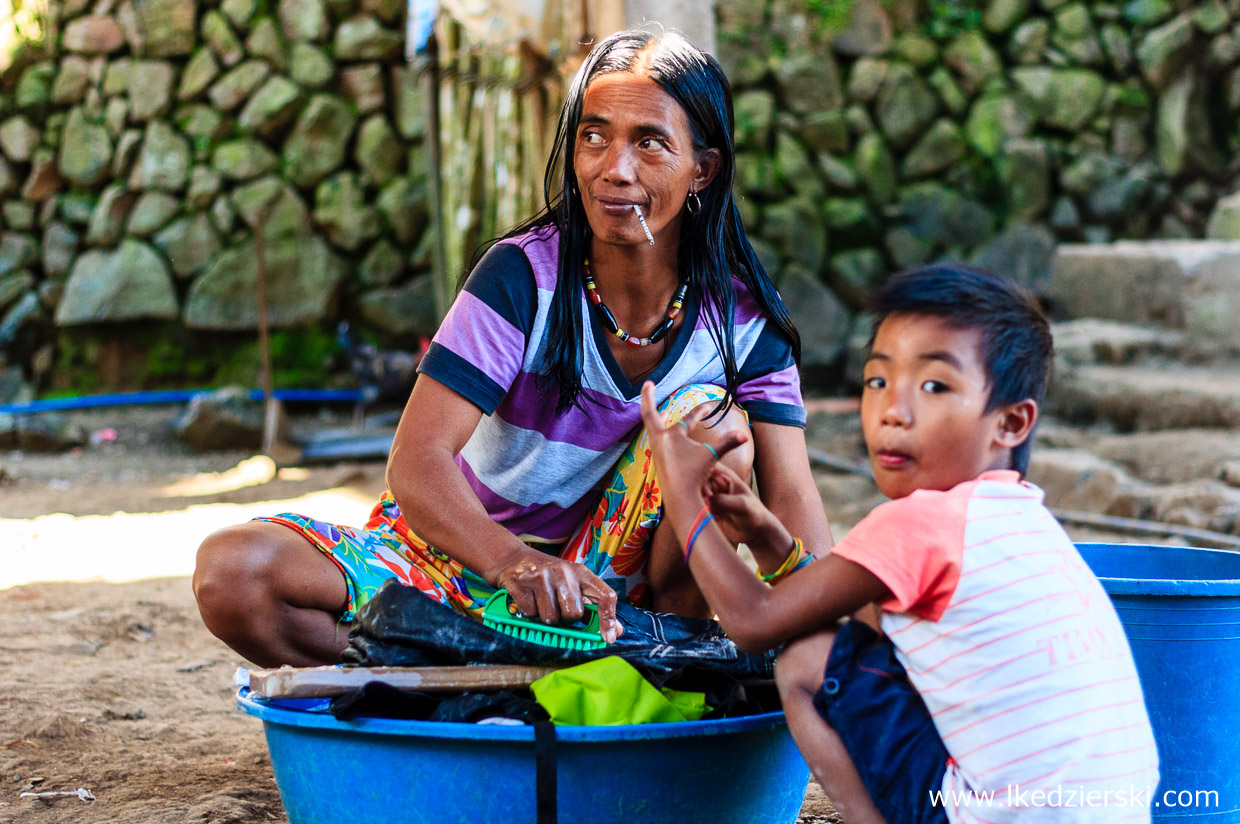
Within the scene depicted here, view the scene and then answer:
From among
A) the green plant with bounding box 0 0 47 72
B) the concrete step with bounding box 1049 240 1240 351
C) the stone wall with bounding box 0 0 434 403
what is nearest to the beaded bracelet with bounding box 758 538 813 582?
the concrete step with bounding box 1049 240 1240 351

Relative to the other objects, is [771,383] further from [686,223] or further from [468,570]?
[468,570]

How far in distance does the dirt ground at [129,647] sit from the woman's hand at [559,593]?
1.95ft

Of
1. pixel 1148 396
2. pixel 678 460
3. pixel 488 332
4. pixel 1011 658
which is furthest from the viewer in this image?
pixel 1148 396

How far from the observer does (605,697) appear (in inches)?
54.0

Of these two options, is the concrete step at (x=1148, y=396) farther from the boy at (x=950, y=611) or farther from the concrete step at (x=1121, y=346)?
the boy at (x=950, y=611)

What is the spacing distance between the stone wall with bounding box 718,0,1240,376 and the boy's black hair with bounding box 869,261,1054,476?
534 centimetres

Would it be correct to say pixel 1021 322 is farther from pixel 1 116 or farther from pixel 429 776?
pixel 1 116

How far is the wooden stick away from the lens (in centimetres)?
138

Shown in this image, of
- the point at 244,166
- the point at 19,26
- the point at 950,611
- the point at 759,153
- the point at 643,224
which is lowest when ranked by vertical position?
the point at 950,611

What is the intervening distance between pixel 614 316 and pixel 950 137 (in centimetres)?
544

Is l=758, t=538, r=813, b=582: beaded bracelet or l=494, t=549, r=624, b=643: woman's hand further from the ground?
l=758, t=538, r=813, b=582: beaded bracelet

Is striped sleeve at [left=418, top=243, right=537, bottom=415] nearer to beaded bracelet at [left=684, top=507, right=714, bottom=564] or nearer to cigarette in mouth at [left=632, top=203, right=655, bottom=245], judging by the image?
cigarette in mouth at [left=632, top=203, right=655, bottom=245]

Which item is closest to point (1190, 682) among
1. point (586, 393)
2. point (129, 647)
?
point (586, 393)

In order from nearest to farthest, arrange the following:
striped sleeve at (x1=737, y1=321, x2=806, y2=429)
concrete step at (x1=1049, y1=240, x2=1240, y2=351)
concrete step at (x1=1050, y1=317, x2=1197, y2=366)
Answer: striped sleeve at (x1=737, y1=321, x2=806, y2=429)
concrete step at (x1=1049, y1=240, x2=1240, y2=351)
concrete step at (x1=1050, y1=317, x2=1197, y2=366)
